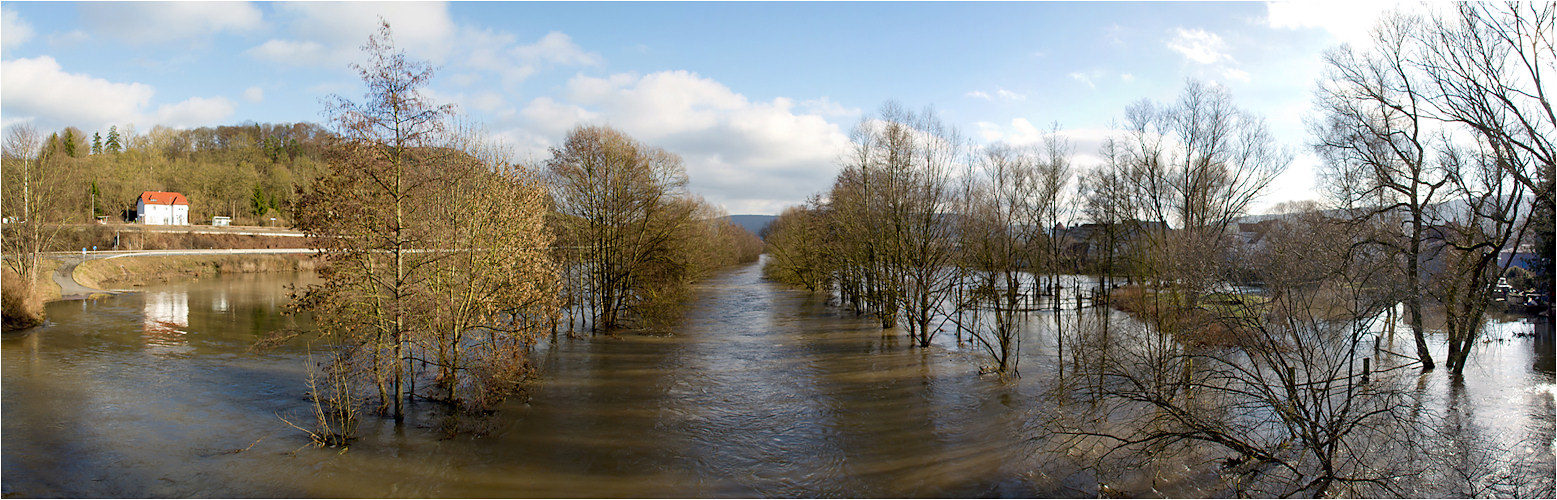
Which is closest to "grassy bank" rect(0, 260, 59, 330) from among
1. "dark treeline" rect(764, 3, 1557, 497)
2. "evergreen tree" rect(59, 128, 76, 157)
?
"dark treeline" rect(764, 3, 1557, 497)

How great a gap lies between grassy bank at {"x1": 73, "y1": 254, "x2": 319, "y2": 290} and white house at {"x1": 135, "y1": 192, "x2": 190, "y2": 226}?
1501 cm

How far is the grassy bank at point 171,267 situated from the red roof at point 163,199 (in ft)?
51.1

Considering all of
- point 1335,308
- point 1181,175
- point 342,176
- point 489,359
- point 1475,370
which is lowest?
point 1475,370

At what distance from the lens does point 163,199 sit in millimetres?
55062

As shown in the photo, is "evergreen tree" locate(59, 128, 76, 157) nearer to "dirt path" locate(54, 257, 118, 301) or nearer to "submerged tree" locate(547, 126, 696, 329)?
"dirt path" locate(54, 257, 118, 301)

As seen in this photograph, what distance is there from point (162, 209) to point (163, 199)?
0.86 metres

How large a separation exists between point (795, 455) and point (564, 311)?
16.0m

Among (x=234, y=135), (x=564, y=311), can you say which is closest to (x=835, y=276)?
(x=564, y=311)

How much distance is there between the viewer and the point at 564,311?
928 inches

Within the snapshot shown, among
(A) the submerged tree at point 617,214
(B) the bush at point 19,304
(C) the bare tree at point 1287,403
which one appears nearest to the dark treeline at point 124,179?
(B) the bush at point 19,304

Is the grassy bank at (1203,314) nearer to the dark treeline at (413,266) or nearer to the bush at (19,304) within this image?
the dark treeline at (413,266)

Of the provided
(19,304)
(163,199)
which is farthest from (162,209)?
(19,304)

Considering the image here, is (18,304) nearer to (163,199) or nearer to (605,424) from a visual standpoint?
(605,424)

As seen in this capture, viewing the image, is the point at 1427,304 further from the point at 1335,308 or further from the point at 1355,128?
the point at 1335,308
